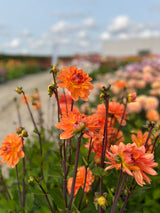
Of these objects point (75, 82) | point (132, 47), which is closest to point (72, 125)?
point (75, 82)

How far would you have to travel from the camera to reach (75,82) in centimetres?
65

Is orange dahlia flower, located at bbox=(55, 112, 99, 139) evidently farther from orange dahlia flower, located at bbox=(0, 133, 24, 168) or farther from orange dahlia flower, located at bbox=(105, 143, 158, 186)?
orange dahlia flower, located at bbox=(0, 133, 24, 168)

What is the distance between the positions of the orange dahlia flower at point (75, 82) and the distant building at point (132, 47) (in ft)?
99.6

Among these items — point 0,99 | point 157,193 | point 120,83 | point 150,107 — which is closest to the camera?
point 157,193

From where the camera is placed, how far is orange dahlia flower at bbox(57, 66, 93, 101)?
651 millimetres

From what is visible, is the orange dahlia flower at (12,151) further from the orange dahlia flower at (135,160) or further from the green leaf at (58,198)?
the orange dahlia flower at (135,160)

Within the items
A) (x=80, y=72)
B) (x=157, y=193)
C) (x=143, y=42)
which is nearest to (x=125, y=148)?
(x=80, y=72)

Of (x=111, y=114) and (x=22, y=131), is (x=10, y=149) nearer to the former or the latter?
(x=22, y=131)

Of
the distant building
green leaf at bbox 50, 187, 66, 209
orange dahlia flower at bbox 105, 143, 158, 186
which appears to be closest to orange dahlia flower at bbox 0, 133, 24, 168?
green leaf at bbox 50, 187, 66, 209

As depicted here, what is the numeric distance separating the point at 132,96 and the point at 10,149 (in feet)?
1.58

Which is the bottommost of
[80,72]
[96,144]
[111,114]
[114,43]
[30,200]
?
[30,200]

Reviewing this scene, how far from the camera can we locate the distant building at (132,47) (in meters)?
30.0

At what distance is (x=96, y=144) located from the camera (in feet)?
2.76

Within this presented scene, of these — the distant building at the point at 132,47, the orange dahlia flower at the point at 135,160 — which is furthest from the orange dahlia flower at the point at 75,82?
the distant building at the point at 132,47
